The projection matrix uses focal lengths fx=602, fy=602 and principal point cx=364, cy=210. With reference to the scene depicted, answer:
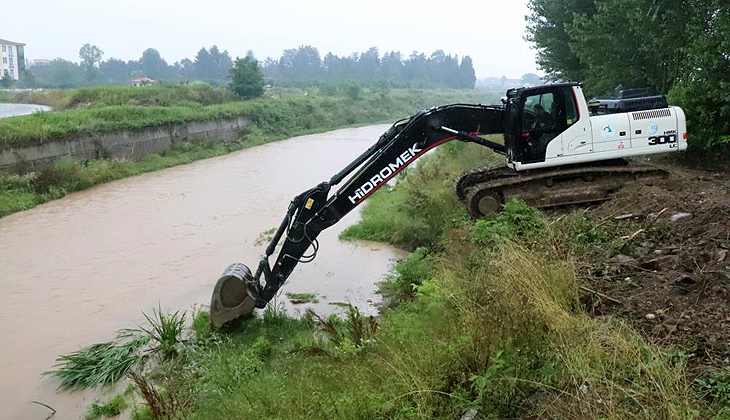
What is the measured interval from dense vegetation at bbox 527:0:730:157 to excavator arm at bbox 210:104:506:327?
5011mm

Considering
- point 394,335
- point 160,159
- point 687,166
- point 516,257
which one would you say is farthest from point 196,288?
point 160,159

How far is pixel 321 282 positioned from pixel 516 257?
15.9ft

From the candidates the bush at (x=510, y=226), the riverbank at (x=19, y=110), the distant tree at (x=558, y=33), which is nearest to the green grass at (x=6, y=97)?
the riverbank at (x=19, y=110)

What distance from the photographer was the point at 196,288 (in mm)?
9758

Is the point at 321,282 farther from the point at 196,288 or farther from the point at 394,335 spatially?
the point at 394,335

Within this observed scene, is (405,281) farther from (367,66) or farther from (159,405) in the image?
(367,66)

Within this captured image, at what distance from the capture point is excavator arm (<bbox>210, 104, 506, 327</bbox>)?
7.36 meters

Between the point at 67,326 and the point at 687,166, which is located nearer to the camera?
the point at 67,326

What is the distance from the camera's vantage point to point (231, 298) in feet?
24.1

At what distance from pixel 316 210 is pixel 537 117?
371 cm

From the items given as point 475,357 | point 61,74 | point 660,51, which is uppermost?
point 61,74

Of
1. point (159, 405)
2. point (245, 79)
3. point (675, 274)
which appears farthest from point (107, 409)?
point (245, 79)

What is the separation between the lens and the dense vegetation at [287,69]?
9431 centimetres

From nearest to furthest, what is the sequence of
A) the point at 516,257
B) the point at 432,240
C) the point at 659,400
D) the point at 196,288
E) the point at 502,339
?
the point at 659,400, the point at 502,339, the point at 516,257, the point at 196,288, the point at 432,240
